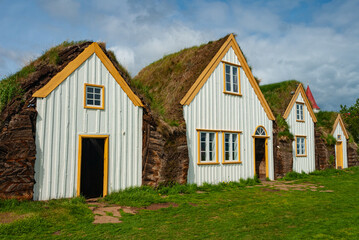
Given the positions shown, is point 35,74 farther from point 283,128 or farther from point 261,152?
point 283,128

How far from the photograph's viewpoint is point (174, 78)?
17.0 metres

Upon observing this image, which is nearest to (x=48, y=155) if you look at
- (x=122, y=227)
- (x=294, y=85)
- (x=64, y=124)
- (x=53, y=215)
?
(x=64, y=124)

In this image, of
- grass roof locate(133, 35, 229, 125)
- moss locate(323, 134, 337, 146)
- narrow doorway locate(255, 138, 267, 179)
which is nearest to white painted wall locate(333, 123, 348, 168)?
moss locate(323, 134, 337, 146)

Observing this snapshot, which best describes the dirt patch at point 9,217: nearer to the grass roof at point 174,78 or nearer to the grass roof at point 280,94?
the grass roof at point 174,78

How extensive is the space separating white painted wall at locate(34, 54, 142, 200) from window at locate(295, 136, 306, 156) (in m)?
13.2

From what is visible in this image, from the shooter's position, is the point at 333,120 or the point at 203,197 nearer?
the point at 203,197

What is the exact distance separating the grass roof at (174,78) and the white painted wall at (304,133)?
25.7 feet

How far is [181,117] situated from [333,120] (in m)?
17.1

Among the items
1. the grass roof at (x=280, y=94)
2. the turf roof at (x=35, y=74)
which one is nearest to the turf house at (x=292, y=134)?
the grass roof at (x=280, y=94)

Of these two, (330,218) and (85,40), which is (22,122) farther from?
(330,218)

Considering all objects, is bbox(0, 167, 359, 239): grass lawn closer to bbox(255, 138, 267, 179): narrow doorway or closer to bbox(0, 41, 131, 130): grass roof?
bbox(0, 41, 131, 130): grass roof

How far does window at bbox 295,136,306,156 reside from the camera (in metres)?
20.6

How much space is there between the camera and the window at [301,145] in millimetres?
20561

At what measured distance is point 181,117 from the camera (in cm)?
1351
